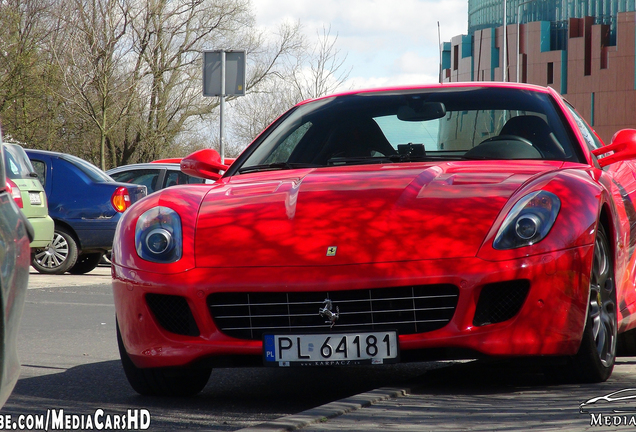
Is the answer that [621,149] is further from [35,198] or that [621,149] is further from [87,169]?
[87,169]

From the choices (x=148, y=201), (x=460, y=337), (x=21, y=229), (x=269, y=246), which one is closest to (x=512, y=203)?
(x=460, y=337)

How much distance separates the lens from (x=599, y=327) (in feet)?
14.6

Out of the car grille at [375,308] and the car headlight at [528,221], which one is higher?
the car headlight at [528,221]

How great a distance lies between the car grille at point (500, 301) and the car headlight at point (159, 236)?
127cm

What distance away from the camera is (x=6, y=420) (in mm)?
4035

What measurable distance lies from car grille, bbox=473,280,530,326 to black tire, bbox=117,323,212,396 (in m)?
1.27

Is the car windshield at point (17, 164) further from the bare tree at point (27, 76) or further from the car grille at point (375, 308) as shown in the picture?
the bare tree at point (27, 76)

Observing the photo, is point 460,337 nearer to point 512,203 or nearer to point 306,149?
point 512,203

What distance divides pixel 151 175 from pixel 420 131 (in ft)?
36.5

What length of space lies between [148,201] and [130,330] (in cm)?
66

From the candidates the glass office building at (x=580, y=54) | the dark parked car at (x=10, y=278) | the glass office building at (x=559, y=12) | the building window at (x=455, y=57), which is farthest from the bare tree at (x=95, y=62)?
the building window at (x=455, y=57)

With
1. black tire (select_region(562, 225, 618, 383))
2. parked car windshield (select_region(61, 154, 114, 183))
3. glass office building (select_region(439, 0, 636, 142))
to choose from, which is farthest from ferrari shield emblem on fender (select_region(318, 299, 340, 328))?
glass office building (select_region(439, 0, 636, 142))

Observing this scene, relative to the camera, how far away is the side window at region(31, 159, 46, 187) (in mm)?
13188

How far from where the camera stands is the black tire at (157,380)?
455 centimetres
